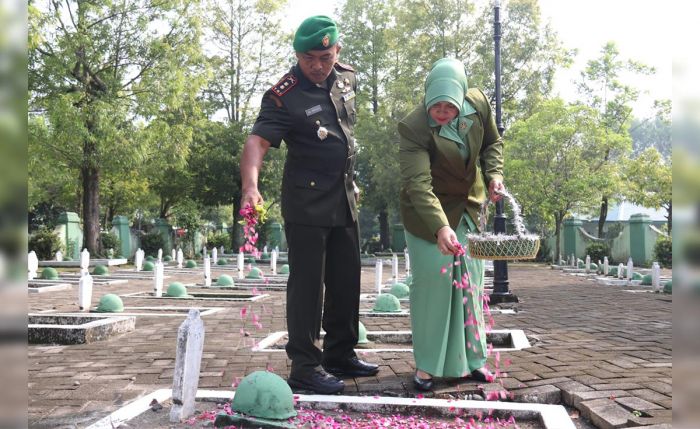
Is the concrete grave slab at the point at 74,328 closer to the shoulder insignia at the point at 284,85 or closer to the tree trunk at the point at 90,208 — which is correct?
the shoulder insignia at the point at 284,85

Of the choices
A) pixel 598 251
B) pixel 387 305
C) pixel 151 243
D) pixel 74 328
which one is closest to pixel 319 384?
pixel 74 328

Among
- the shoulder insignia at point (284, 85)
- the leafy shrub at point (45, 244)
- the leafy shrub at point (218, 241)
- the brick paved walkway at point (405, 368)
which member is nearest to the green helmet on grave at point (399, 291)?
the brick paved walkway at point (405, 368)

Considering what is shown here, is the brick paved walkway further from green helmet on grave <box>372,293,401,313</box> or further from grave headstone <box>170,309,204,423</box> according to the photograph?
grave headstone <box>170,309,204,423</box>

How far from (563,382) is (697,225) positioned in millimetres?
3516

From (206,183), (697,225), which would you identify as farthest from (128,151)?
(697,225)

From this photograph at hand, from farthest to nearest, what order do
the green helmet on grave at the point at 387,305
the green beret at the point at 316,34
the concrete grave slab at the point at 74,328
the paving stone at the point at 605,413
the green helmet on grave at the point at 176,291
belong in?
1. the green helmet on grave at the point at 176,291
2. the green helmet on grave at the point at 387,305
3. the concrete grave slab at the point at 74,328
4. the green beret at the point at 316,34
5. the paving stone at the point at 605,413

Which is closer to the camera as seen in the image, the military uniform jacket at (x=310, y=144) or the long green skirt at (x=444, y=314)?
the military uniform jacket at (x=310, y=144)

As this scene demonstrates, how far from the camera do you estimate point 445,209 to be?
13.5 ft

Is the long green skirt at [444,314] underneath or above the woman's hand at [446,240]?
underneath

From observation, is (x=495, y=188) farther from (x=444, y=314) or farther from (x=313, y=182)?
(x=313, y=182)

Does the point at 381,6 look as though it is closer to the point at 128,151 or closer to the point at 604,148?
the point at 604,148

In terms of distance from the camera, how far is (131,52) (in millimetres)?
23172

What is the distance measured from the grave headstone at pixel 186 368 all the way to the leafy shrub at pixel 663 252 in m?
22.9

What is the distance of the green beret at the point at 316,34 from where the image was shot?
359cm
